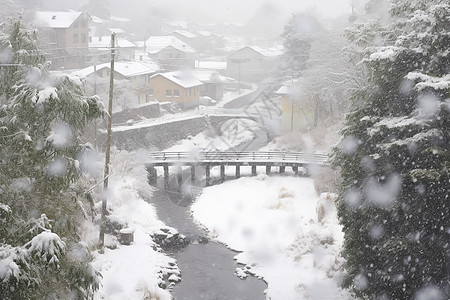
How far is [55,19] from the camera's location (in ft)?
175

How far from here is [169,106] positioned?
4966cm

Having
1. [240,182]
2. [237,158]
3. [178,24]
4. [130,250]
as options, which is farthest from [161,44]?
[130,250]

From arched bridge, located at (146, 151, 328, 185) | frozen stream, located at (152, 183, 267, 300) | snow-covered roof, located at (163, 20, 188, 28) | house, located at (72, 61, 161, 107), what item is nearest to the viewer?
frozen stream, located at (152, 183, 267, 300)

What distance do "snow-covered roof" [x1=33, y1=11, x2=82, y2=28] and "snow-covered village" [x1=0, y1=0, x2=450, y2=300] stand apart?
61.1 inches

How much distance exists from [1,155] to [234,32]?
10927cm

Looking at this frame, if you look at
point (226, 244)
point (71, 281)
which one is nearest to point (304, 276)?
point (226, 244)

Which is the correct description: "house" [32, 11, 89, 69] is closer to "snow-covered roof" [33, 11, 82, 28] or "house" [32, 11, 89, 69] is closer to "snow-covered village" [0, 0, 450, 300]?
"snow-covered roof" [33, 11, 82, 28]

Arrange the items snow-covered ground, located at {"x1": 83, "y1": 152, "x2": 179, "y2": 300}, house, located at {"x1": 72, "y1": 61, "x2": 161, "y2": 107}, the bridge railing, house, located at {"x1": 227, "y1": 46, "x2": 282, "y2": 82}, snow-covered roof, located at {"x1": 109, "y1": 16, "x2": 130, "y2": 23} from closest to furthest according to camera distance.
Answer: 1. snow-covered ground, located at {"x1": 83, "y1": 152, "x2": 179, "y2": 300}
2. the bridge railing
3. house, located at {"x1": 72, "y1": 61, "x2": 161, "y2": 107}
4. house, located at {"x1": 227, "y1": 46, "x2": 282, "y2": 82}
5. snow-covered roof, located at {"x1": 109, "y1": 16, "x2": 130, "y2": 23}

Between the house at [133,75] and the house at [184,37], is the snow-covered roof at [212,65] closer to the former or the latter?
the house at [184,37]

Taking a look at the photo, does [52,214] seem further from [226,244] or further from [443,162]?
[226,244]

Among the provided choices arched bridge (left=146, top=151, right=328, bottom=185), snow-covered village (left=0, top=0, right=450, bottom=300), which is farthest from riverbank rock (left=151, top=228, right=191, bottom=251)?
arched bridge (left=146, top=151, right=328, bottom=185)

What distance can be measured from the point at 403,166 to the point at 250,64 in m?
56.6

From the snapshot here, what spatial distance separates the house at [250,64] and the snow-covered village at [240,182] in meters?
15.5

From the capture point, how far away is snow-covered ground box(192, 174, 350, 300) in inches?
692
